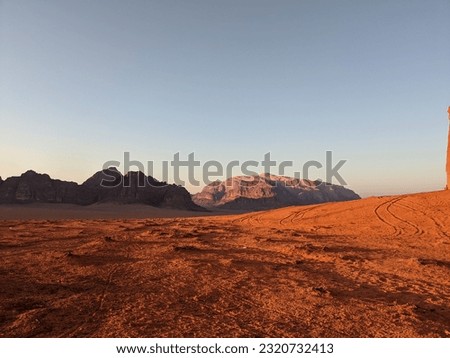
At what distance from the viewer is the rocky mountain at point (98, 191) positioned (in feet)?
241

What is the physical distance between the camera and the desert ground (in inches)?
182

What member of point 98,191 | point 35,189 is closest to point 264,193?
point 98,191

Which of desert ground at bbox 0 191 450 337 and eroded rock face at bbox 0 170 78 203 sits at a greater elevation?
eroded rock face at bbox 0 170 78 203

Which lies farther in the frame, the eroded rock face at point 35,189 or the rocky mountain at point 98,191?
the rocky mountain at point 98,191

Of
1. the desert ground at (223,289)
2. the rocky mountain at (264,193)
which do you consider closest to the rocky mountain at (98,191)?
the rocky mountain at (264,193)

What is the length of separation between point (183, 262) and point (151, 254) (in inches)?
74.5

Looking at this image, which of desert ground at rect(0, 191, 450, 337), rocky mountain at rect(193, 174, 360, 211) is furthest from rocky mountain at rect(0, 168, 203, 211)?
desert ground at rect(0, 191, 450, 337)

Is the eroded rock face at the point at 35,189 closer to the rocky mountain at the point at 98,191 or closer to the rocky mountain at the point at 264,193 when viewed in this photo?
the rocky mountain at the point at 98,191

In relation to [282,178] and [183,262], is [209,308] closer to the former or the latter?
[183,262]

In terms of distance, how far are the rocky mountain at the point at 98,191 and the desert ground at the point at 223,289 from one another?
66.3m

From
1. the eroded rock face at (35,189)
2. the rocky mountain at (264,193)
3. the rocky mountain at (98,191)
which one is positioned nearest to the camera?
the eroded rock face at (35,189)

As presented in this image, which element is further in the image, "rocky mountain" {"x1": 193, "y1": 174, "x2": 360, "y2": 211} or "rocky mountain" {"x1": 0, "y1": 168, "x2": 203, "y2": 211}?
"rocky mountain" {"x1": 193, "y1": 174, "x2": 360, "y2": 211}

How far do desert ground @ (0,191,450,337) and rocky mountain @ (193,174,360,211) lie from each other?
92012mm

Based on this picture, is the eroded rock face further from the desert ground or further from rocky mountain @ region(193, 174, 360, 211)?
the desert ground
